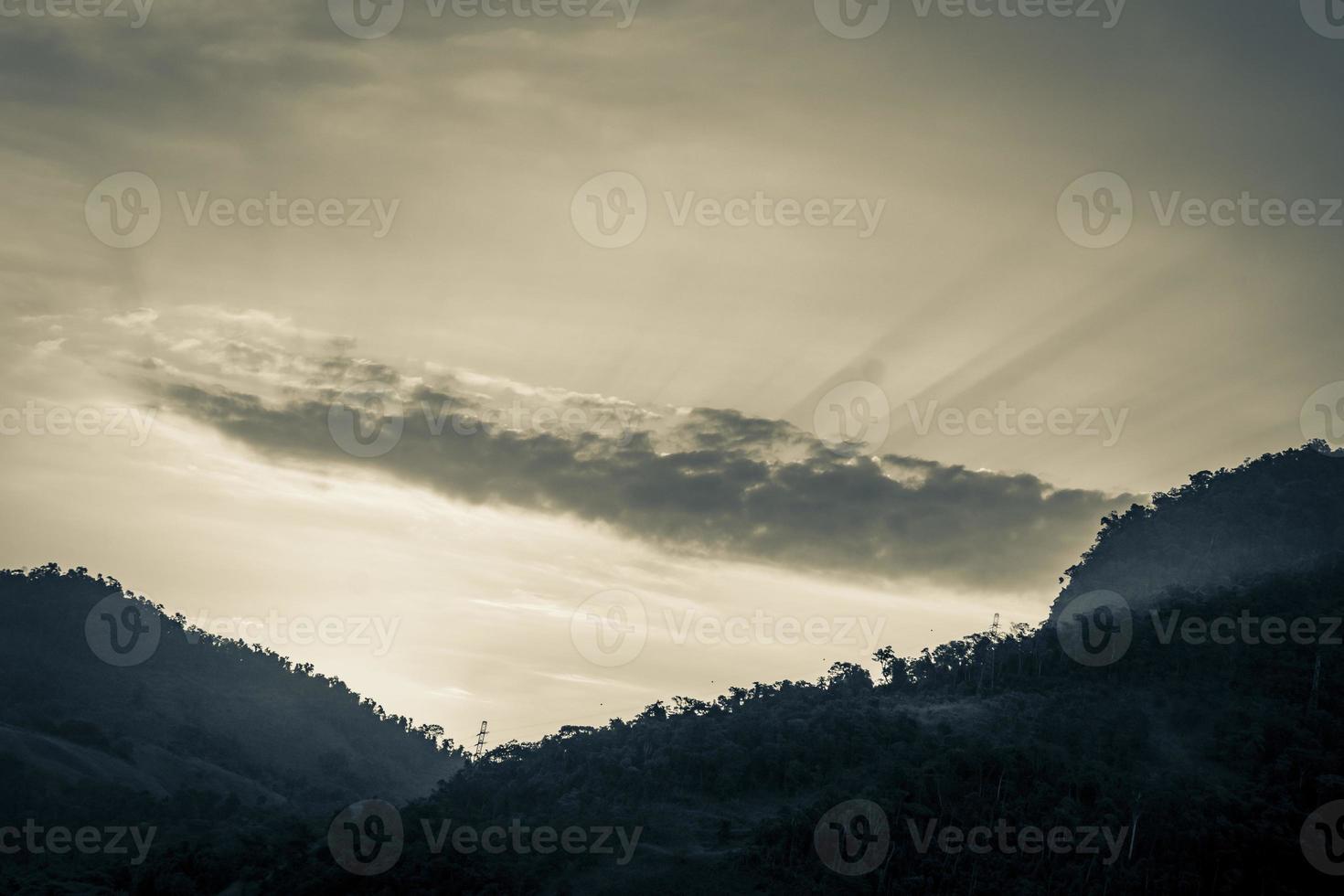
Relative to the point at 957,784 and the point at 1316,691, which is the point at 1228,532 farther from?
the point at 957,784

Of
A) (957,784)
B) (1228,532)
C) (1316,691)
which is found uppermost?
(1228,532)

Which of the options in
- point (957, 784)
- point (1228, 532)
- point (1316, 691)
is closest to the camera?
point (957, 784)

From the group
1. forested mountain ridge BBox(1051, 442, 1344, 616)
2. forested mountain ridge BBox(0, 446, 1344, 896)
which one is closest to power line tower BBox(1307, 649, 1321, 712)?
forested mountain ridge BBox(0, 446, 1344, 896)

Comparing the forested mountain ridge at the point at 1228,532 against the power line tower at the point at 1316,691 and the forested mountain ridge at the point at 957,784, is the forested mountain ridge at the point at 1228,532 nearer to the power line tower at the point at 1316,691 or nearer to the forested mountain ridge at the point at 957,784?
the forested mountain ridge at the point at 957,784

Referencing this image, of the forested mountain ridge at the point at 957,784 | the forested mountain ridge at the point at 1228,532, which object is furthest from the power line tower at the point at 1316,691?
the forested mountain ridge at the point at 1228,532

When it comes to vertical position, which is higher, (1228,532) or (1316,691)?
(1228,532)

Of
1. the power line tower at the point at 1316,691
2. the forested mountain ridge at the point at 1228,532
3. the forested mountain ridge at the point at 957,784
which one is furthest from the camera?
the forested mountain ridge at the point at 1228,532

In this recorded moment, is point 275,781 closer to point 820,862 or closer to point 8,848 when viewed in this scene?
point 8,848

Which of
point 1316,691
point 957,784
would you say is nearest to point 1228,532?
point 1316,691

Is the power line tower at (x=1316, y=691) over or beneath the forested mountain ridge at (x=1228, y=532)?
beneath

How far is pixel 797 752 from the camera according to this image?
359 ft

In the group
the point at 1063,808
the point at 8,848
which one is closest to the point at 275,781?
the point at 8,848

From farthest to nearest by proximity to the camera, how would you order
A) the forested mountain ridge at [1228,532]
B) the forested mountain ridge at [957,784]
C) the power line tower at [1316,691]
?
the forested mountain ridge at [1228,532]
the power line tower at [1316,691]
the forested mountain ridge at [957,784]

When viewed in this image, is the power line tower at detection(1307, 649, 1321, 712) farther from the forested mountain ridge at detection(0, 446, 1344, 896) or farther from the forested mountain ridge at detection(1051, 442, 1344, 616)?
the forested mountain ridge at detection(1051, 442, 1344, 616)
